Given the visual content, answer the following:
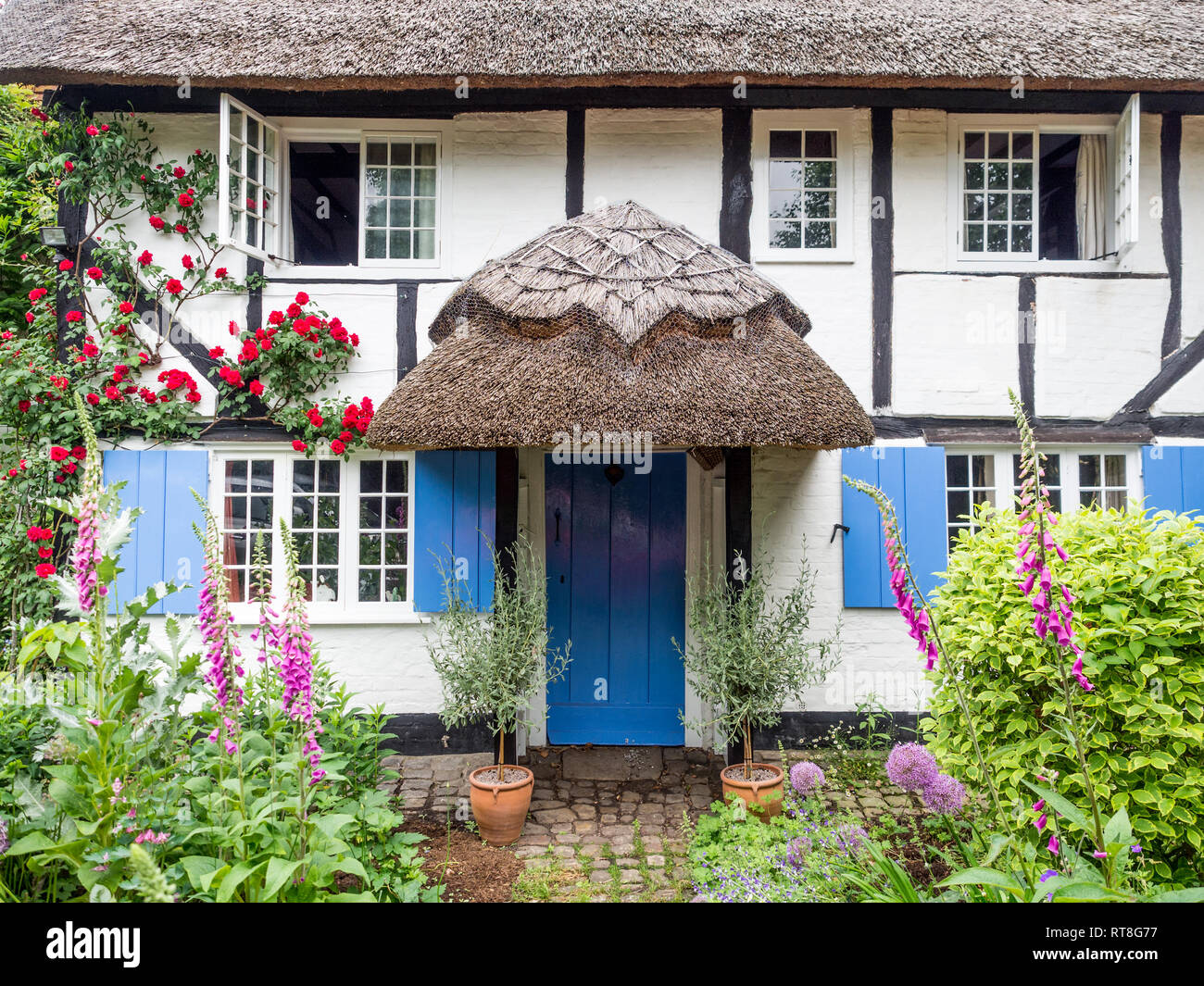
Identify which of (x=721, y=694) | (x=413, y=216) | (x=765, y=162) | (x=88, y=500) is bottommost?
(x=721, y=694)

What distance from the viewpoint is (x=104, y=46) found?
4.96m

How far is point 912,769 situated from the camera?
2656mm

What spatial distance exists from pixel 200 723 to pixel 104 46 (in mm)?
5050

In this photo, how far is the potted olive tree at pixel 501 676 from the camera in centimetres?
395

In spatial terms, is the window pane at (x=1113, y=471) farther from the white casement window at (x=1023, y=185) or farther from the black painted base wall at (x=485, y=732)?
the black painted base wall at (x=485, y=732)

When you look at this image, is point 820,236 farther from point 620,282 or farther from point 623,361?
point 623,361

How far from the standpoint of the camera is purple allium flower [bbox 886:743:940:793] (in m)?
2.65

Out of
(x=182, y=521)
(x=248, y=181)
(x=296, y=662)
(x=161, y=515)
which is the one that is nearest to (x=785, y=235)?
(x=248, y=181)

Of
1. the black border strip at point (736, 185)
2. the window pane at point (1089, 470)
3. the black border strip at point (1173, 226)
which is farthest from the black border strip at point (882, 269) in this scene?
the black border strip at point (1173, 226)

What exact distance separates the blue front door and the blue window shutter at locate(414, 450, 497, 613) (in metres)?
0.58

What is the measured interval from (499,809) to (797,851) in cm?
169

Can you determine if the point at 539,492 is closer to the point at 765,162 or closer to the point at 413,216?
the point at 413,216

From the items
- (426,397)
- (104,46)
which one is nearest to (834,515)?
(426,397)

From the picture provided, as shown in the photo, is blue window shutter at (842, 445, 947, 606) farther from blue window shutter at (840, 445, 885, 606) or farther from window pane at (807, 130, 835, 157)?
window pane at (807, 130, 835, 157)
